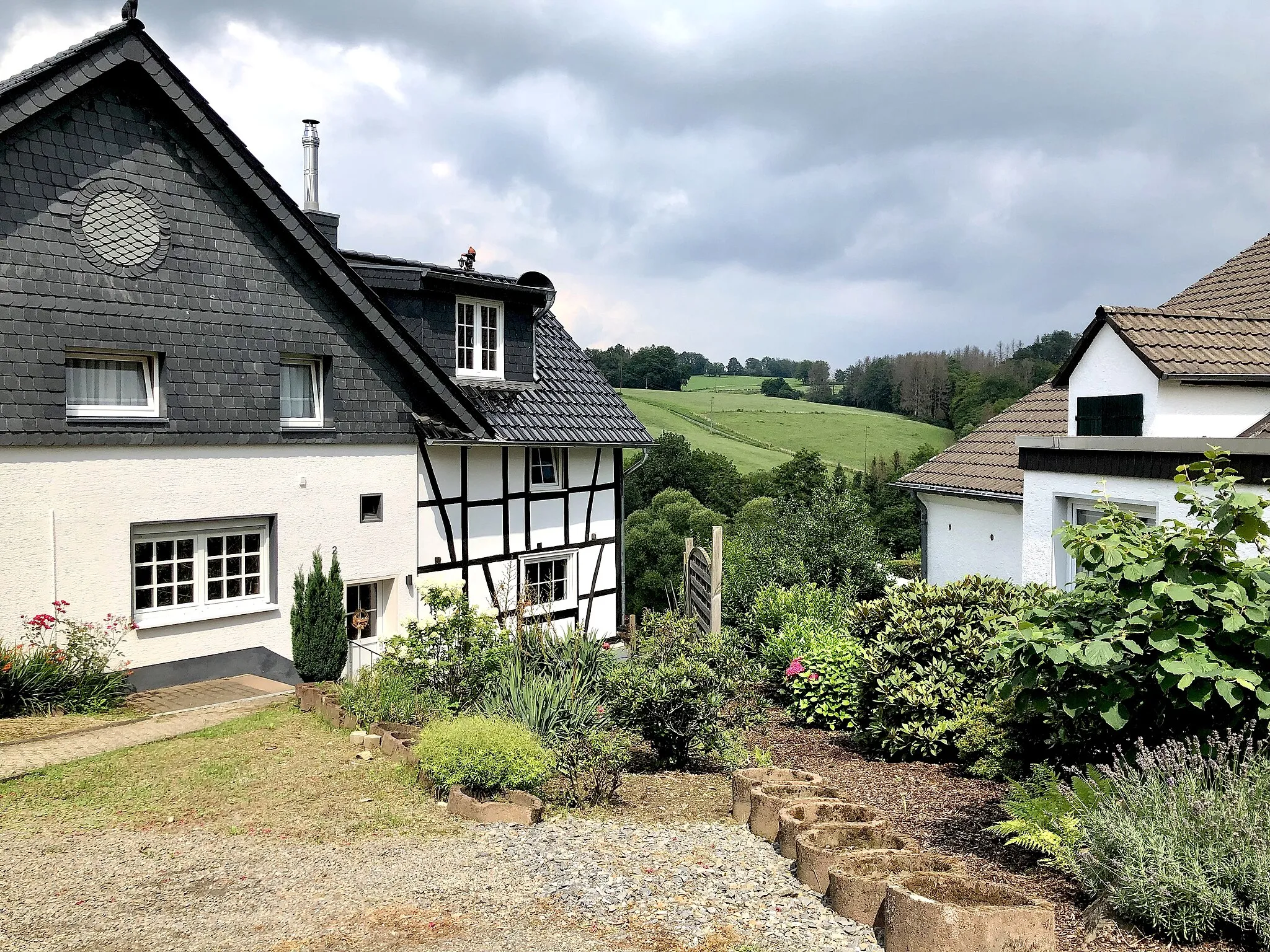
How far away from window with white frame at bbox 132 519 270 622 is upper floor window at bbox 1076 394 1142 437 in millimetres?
11239

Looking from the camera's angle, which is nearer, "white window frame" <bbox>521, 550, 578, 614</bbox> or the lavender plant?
the lavender plant

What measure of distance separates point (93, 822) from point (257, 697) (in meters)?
4.44

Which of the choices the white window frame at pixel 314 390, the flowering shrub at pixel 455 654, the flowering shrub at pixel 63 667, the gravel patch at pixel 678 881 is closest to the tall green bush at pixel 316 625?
the white window frame at pixel 314 390

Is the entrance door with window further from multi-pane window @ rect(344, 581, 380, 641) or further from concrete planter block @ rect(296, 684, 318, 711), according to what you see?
concrete planter block @ rect(296, 684, 318, 711)

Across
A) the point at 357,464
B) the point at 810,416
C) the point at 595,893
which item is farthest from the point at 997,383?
the point at 595,893

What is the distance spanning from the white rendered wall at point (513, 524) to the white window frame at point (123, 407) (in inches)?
168

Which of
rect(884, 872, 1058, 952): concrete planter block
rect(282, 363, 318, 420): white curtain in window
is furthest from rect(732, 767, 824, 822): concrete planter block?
rect(282, 363, 318, 420): white curtain in window

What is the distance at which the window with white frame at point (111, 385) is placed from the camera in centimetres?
1130

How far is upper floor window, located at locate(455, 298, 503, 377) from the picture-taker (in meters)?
16.8

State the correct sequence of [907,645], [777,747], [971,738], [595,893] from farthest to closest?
[777,747] → [907,645] → [971,738] → [595,893]

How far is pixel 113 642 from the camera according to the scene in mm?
11375

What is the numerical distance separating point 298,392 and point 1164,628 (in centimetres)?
1183

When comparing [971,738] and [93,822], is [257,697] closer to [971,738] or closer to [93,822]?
[93,822]

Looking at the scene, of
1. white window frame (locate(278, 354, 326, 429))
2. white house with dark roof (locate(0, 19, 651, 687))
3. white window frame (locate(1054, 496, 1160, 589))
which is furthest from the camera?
white window frame (locate(278, 354, 326, 429))
